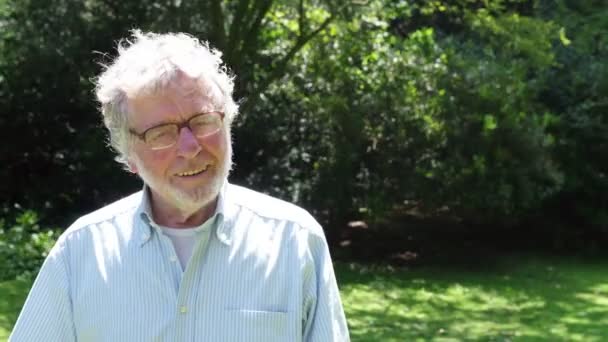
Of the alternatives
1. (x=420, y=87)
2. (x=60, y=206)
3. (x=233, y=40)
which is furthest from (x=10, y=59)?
(x=420, y=87)

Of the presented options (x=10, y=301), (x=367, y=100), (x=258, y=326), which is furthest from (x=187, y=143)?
(x=367, y=100)

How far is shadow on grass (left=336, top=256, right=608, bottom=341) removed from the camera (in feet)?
24.9

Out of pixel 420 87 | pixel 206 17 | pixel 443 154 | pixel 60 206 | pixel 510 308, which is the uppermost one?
pixel 206 17

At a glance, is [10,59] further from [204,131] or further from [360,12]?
[204,131]

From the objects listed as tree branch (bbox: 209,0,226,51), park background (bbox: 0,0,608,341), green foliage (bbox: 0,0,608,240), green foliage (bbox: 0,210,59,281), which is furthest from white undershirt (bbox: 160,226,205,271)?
tree branch (bbox: 209,0,226,51)

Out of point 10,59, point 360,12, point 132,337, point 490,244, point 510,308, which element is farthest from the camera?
point 490,244

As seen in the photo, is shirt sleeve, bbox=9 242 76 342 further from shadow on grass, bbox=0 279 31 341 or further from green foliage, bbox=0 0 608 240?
green foliage, bbox=0 0 608 240

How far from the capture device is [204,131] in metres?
2.39

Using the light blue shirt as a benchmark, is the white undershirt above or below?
above

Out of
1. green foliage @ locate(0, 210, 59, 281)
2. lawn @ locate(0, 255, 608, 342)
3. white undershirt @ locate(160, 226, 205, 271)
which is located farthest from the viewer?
green foliage @ locate(0, 210, 59, 281)

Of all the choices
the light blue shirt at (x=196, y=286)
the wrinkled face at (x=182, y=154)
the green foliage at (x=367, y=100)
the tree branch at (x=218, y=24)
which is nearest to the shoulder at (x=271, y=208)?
the light blue shirt at (x=196, y=286)

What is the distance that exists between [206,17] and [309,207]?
2.34 meters

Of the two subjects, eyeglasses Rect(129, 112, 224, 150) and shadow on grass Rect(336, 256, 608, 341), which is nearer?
eyeglasses Rect(129, 112, 224, 150)

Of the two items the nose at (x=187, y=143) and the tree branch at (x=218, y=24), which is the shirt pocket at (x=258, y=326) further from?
the tree branch at (x=218, y=24)
